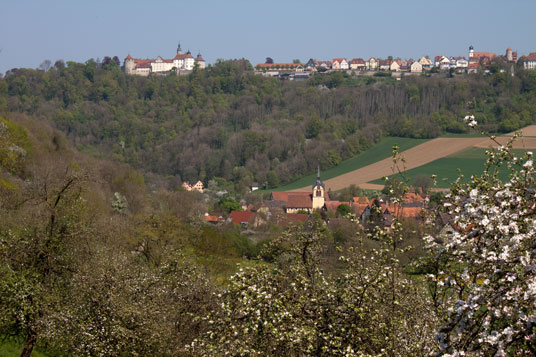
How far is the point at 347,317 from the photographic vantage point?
796 cm

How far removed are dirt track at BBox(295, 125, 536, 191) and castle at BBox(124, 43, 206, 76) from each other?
8289cm

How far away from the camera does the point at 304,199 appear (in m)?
74.4

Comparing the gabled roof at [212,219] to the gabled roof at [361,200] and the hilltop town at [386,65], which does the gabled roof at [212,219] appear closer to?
the gabled roof at [361,200]

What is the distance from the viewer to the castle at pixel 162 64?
6467 inches

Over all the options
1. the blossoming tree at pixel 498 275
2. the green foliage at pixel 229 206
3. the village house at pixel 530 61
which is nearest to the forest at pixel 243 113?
the green foliage at pixel 229 206

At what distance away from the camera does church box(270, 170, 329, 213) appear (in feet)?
237

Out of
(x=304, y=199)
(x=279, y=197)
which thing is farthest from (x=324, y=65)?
(x=304, y=199)

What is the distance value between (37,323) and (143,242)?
46.8 ft

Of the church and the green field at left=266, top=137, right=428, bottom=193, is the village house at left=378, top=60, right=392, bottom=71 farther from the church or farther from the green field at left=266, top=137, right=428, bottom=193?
the church

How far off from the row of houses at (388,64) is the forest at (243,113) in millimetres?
12607

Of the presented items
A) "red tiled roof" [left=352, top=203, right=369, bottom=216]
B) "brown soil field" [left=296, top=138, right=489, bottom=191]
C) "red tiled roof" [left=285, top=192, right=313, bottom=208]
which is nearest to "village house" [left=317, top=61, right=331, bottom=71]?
"brown soil field" [left=296, top=138, right=489, bottom=191]

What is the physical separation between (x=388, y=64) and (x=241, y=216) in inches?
3939

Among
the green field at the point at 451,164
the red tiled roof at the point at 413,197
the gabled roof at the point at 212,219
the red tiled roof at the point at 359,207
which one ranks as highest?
the red tiled roof at the point at 413,197

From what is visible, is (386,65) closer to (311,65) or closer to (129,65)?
(311,65)
